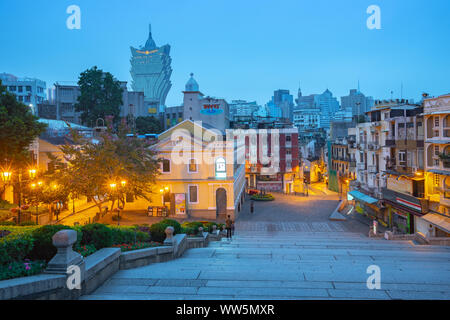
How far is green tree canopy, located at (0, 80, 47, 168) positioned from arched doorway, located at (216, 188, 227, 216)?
16863mm

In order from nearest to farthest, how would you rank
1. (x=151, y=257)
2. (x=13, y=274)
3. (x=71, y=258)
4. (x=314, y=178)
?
(x=13, y=274) → (x=71, y=258) → (x=151, y=257) → (x=314, y=178)

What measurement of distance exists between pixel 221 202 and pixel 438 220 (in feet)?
59.0

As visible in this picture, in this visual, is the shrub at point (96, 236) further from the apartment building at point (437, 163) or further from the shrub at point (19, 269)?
the apartment building at point (437, 163)

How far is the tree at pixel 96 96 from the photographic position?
53.0m

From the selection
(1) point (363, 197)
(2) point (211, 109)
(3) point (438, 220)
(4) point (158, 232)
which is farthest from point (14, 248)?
(2) point (211, 109)

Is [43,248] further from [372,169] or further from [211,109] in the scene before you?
[211,109]

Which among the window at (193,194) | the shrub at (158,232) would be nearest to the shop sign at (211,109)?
the window at (193,194)

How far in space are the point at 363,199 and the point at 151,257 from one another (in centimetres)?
2938

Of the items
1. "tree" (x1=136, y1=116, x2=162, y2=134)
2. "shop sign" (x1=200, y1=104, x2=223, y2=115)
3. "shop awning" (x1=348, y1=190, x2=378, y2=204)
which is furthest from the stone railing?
"tree" (x1=136, y1=116, x2=162, y2=134)

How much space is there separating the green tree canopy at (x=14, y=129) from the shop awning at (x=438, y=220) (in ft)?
86.6
